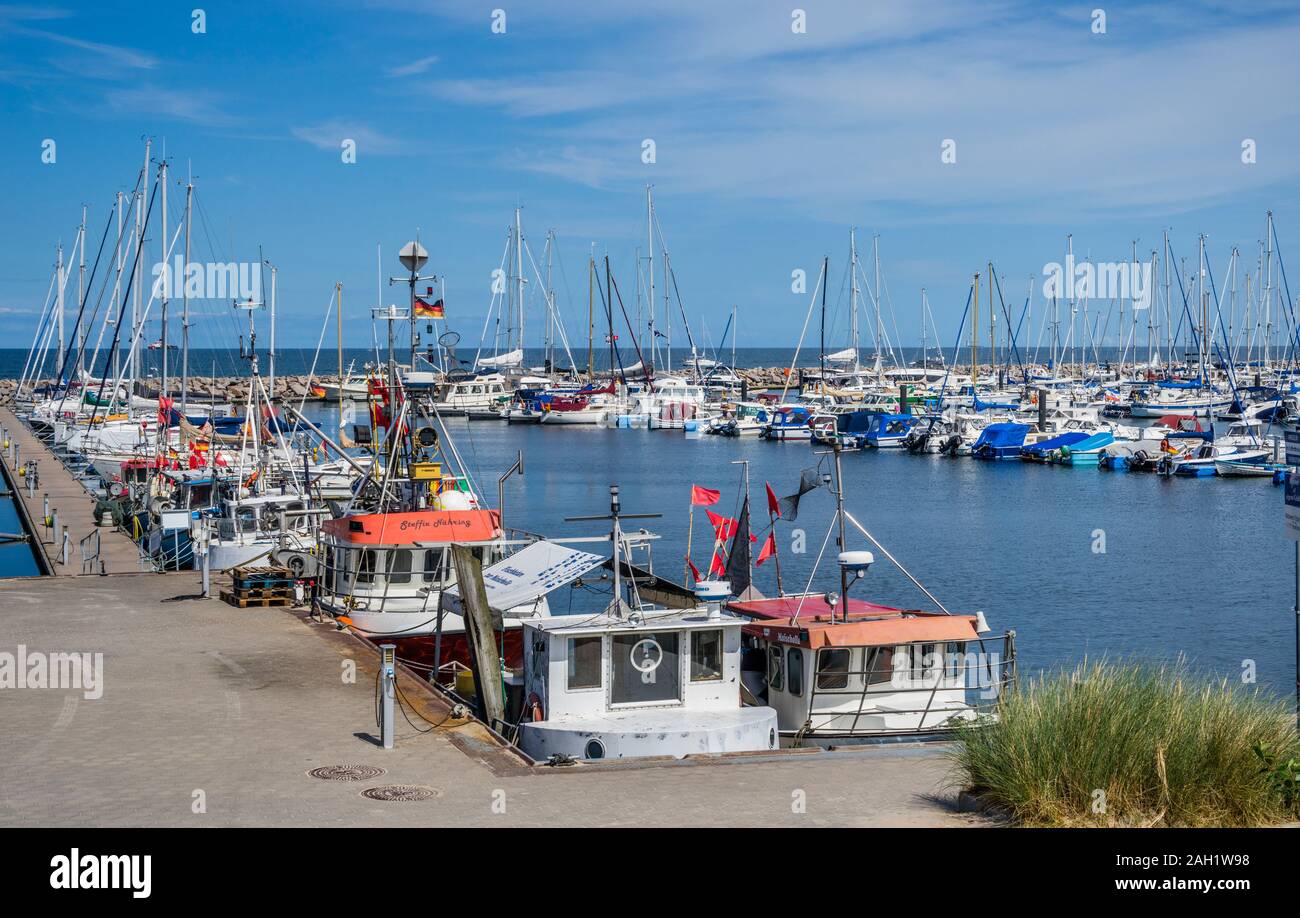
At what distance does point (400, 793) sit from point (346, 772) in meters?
1.22

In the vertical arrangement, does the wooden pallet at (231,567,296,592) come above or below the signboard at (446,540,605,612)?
below

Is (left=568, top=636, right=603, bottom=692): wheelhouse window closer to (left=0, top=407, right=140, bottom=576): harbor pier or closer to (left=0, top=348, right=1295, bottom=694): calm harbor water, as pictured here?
(left=0, top=348, right=1295, bottom=694): calm harbor water

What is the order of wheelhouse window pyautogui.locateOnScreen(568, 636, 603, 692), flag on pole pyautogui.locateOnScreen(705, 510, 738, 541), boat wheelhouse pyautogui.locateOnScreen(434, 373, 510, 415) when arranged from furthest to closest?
boat wheelhouse pyautogui.locateOnScreen(434, 373, 510, 415)
flag on pole pyautogui.locateOnScreen(705, 510, 738, 541)
wheelhouse window pyautogui.locateOnScreen(568, 636, 603, 692)

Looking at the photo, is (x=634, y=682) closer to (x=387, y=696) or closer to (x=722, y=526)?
(x=387, y=696)

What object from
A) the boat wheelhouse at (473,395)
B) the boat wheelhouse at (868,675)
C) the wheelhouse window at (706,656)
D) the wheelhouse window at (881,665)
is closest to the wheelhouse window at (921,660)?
the boat wheelhouse at (868,675)

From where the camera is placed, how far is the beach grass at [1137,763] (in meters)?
12.0

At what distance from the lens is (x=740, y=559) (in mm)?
27344

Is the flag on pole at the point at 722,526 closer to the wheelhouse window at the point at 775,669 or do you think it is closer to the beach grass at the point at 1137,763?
the wheelhouse window at the point at 775,669

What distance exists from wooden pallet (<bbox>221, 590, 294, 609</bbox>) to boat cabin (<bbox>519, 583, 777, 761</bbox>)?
10.4 m

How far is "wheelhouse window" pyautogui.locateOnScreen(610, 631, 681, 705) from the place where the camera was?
750 inches

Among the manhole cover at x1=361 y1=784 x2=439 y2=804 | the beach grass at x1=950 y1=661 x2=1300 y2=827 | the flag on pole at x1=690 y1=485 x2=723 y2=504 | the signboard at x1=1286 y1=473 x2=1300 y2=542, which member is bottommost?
A: the manhole cover at x1=361 y1=784 x2=439 y2=804

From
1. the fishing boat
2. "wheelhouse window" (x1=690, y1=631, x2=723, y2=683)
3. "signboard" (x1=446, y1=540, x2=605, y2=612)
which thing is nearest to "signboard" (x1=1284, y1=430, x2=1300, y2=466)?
the fishing boat
